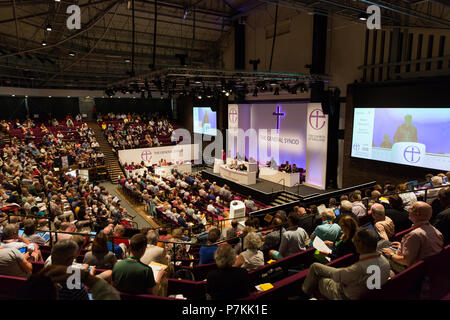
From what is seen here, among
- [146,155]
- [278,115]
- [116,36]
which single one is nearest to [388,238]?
[278,115]

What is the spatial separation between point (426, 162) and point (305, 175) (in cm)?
550

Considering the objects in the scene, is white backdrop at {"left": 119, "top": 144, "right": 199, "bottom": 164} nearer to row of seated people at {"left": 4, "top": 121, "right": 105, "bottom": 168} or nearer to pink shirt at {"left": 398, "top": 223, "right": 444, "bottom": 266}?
row of seated people at {"left": 4, "top": 121, "right": 105, "bottom": 168}

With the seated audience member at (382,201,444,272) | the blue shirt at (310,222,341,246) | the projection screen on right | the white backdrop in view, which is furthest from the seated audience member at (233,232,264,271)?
the white backdrop

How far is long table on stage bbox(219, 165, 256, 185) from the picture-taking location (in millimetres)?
13281

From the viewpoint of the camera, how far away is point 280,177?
1314cm

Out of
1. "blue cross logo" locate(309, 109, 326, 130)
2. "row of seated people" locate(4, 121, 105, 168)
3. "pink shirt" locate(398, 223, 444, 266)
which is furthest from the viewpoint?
Answer: "row of seated people" locate(4, 121, 105, 168)

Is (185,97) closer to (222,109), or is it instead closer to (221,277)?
(222,109)

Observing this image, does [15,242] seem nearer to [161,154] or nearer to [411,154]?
[411,154]

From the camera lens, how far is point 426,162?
28.5 feet

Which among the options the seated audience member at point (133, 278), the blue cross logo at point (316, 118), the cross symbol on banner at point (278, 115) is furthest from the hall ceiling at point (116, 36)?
the seated audience member at point (133, 278)

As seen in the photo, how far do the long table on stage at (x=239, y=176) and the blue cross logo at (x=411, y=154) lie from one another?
6.31m

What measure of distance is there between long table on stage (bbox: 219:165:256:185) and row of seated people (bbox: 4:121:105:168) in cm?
711

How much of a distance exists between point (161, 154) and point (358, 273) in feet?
56.8
